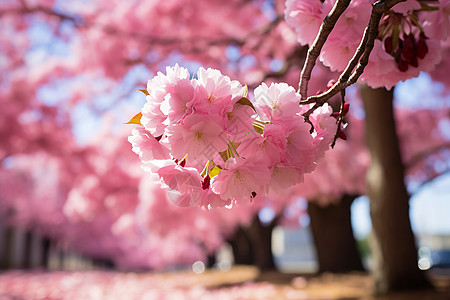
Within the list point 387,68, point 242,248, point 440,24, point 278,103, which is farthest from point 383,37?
point 242,248

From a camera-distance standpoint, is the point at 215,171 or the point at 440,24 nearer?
the point at 215,171

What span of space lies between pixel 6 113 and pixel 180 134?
10320 mm

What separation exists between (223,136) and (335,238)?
36.9 ft

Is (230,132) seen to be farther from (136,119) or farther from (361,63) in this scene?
(361,63)

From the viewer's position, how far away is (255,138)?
3.53 feet

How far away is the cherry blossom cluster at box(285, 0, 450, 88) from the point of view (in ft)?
4.92

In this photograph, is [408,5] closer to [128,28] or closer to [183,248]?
[128,28]

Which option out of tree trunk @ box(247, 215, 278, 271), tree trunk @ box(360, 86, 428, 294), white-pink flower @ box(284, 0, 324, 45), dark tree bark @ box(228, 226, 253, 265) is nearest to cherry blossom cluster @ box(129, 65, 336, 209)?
white-pink flower @ box(284, 0, 324, 45)

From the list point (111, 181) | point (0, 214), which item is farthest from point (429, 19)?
point (0, 214)

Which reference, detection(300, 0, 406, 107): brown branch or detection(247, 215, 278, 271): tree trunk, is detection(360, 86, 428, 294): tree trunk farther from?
detection(247, 215, 278, 271): tree trunk

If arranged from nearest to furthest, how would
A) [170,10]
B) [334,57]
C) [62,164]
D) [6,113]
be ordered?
[334,57] → [170,10] → [6,113] → [62,164]

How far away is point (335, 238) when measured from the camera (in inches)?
455

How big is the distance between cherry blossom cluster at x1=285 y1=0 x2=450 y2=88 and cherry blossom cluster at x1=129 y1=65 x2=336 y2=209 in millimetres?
411

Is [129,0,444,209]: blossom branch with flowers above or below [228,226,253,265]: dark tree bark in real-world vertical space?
above
